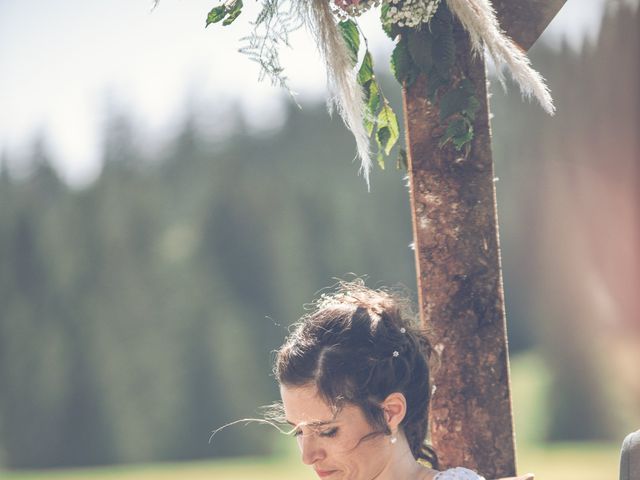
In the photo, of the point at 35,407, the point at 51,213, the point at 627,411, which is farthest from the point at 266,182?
the point at 627,411

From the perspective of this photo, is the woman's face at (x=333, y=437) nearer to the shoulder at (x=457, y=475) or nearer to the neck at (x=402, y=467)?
the neck at (x=402, y=467)

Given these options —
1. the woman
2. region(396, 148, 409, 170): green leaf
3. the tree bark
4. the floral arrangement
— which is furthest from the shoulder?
region(396, 148, 409, 170): green leaf

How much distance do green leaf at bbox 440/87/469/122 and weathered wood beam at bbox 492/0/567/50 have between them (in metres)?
0.21

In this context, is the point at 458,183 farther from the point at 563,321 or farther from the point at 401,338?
the point at 563,321

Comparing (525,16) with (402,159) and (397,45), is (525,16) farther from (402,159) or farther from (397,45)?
(402,159)

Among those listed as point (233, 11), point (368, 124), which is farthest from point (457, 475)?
point (233, 11)

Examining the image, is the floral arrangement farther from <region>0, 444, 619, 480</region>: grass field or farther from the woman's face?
<region>0, 444, 619, 480</region>: grass field

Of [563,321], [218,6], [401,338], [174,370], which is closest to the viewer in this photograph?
[401,338]

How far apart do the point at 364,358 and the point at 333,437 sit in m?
0.17

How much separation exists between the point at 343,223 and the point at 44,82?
26.0 feet

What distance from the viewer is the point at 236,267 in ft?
77.5

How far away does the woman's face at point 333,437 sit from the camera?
1917mm

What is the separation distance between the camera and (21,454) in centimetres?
2159

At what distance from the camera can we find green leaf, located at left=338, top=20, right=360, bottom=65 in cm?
216
